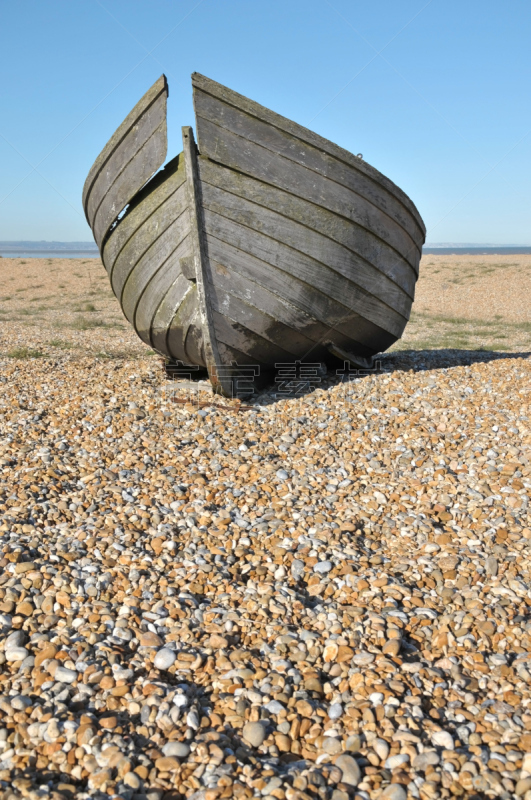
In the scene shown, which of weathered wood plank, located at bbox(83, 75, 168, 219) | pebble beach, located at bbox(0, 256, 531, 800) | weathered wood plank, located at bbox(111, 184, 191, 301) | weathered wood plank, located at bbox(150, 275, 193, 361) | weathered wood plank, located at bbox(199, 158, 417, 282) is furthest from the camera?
weathered wood plank, located at bbox(150, 275, 193, 361)

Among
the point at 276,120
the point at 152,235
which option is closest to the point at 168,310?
the point at 152,235

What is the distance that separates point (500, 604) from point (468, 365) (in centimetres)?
514

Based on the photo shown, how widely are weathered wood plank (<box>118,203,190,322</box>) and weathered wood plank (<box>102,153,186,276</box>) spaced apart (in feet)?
0.80

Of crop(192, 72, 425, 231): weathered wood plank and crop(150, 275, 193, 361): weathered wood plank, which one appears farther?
crop(150, 275, 193, 361): weathered wood plank

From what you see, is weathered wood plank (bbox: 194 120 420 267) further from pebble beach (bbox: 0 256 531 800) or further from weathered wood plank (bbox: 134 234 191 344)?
pebble beach (bbox: 0 256 531 800)

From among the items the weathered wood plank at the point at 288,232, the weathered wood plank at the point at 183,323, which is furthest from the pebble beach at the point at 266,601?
the weathered wood plank at the point at 288,232

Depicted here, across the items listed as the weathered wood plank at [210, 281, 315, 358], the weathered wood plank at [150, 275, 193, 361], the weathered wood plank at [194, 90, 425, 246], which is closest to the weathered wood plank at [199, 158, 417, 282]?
the weathered wood plank at [194, 90, 425, 246]

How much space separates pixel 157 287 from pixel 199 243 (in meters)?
0.83

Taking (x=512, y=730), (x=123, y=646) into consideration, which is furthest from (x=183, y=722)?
(x=512, y=730)

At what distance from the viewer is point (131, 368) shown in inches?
302

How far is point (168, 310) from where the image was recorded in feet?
18.7

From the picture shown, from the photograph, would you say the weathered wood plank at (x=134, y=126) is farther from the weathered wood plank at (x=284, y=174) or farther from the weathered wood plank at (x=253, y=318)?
the weathered wood plank at (x=253, y=318)

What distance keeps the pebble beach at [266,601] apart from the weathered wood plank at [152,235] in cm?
142

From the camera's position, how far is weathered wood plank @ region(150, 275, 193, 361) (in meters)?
5.41
